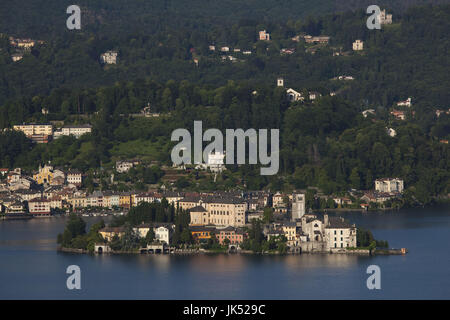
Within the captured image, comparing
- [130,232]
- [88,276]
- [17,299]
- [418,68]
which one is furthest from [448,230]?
[418,68]

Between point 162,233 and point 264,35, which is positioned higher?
point 264,35

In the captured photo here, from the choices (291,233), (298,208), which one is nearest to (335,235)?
(291,233)

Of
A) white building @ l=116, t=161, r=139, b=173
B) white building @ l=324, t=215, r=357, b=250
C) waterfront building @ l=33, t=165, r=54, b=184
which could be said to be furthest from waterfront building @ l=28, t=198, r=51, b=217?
white building @ l=324, t=215, r=357, b=250

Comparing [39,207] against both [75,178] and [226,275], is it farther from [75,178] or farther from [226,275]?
[226,275]

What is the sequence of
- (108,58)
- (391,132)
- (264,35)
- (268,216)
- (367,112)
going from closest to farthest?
(268,216)
(391,132)
(367,112)
(108,58)
(264,35)

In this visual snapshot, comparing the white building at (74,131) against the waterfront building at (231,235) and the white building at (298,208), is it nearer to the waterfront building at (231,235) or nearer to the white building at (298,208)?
the white building at (298,208)

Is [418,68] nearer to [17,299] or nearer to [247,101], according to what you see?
[247,101]

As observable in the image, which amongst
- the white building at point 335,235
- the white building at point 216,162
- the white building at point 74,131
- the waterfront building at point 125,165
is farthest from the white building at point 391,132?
the white building at point 335,235

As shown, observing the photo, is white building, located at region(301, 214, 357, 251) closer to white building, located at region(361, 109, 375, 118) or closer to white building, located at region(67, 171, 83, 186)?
white building, located at region(67, 171, 83, 186)
